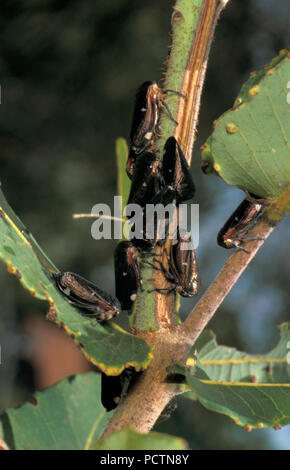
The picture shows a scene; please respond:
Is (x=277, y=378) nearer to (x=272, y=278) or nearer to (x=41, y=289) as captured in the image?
(x=41, y=289)

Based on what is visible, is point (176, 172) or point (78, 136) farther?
point (78, 136)

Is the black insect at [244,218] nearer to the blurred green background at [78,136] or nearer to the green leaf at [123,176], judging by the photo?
the green leaf at [123,176]

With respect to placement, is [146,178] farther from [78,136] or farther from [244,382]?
[78,136]

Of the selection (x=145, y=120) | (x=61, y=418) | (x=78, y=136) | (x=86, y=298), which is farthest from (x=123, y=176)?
(x=78, y=136)

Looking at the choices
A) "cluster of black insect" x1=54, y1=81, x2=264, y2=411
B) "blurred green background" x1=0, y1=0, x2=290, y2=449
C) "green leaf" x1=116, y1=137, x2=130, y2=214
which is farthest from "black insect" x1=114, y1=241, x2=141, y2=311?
"blurred green background" x1=0, y1=0, x2=290, y2=449

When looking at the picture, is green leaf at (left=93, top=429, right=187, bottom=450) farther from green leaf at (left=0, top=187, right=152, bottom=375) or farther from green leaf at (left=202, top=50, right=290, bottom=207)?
green leaf at (left=202, top=50, right=290, bottom=207)

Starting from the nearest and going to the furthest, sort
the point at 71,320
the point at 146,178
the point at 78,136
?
the point at 71,320
the point at 146,178
the point at 78,136
